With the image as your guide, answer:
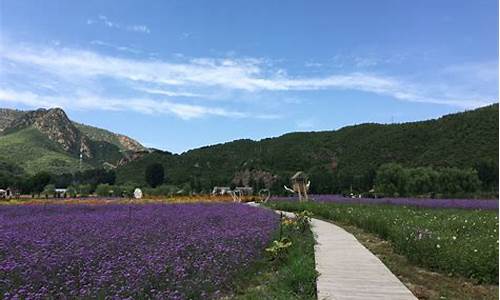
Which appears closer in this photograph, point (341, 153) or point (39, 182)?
point (39, 182)

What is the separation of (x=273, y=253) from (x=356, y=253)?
1.94m

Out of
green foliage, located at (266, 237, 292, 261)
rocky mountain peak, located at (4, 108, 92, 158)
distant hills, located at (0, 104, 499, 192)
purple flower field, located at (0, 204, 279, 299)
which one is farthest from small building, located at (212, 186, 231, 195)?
rocky mountain peak, located at (4, 108, 92, 158)

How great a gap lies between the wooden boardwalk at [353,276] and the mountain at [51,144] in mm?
79372

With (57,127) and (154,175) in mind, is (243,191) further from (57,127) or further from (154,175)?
(57,127)

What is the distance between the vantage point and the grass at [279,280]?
6.08m

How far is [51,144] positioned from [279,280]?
103567mm

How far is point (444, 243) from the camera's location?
27.9 feet

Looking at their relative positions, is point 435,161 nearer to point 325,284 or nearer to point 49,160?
point 325,284

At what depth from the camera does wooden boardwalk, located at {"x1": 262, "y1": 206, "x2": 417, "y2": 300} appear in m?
6.11

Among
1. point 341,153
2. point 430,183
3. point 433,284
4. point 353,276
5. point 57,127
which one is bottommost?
point 433,284

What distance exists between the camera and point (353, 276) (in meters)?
7.34

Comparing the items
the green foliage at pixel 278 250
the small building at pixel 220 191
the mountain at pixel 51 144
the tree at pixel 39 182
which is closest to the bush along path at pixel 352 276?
the green foliage at pixel 278 250

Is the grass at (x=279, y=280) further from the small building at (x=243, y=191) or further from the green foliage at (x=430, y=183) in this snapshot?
the green foliage at (x=430, y=183)

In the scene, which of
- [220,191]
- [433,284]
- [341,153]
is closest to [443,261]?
[433,284]
